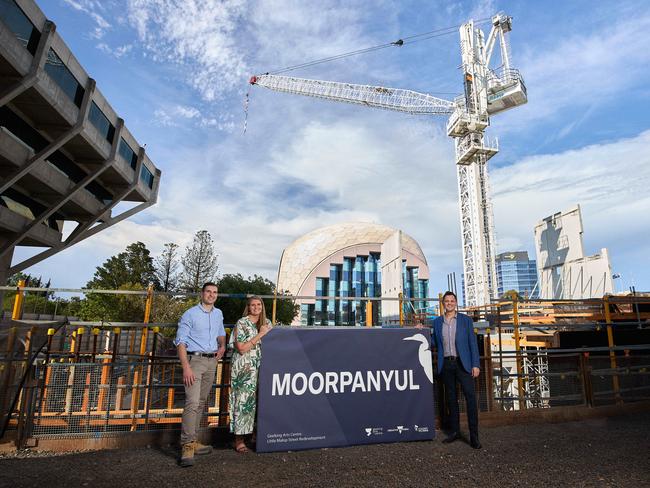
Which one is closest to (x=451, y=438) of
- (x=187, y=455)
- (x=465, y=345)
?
(x=465, y=345)

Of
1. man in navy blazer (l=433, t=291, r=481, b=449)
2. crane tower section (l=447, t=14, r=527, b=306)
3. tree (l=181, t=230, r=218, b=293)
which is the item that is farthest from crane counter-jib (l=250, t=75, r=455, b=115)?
man in navy blazer (l=433, t=291, r=481, b=449)

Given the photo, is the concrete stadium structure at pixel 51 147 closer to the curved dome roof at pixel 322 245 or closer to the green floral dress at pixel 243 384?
the green floral dress at pixel 243 384

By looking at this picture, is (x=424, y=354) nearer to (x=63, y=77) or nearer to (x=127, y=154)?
(x=63, y=77)

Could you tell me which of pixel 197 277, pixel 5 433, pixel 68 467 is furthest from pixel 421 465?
pixel 197 277

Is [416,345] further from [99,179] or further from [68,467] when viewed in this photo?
[99,179]

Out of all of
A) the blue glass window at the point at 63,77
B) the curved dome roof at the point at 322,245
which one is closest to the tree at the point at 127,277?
the blue glass window at the point at 63,77

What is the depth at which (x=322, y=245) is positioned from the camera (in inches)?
2628

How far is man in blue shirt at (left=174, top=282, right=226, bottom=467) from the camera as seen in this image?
3854 millimetres

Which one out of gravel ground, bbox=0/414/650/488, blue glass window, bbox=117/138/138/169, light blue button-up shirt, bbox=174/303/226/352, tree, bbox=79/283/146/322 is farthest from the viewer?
tree, bbox=79/283/146/322

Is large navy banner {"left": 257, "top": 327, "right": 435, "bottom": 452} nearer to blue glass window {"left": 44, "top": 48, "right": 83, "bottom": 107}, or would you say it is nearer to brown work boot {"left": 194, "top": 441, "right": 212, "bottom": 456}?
brown work boot {"left": 194, "top": 441, "right": 212, "bottom": 456}

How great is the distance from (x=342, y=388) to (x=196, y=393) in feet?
5.49

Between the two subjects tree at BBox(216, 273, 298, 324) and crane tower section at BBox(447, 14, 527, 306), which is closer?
tree at BBox(216, 273, 298, 324)

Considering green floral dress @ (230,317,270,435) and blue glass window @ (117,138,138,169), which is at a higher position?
blue glass window @ (117,138,138,169)

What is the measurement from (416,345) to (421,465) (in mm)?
1492
